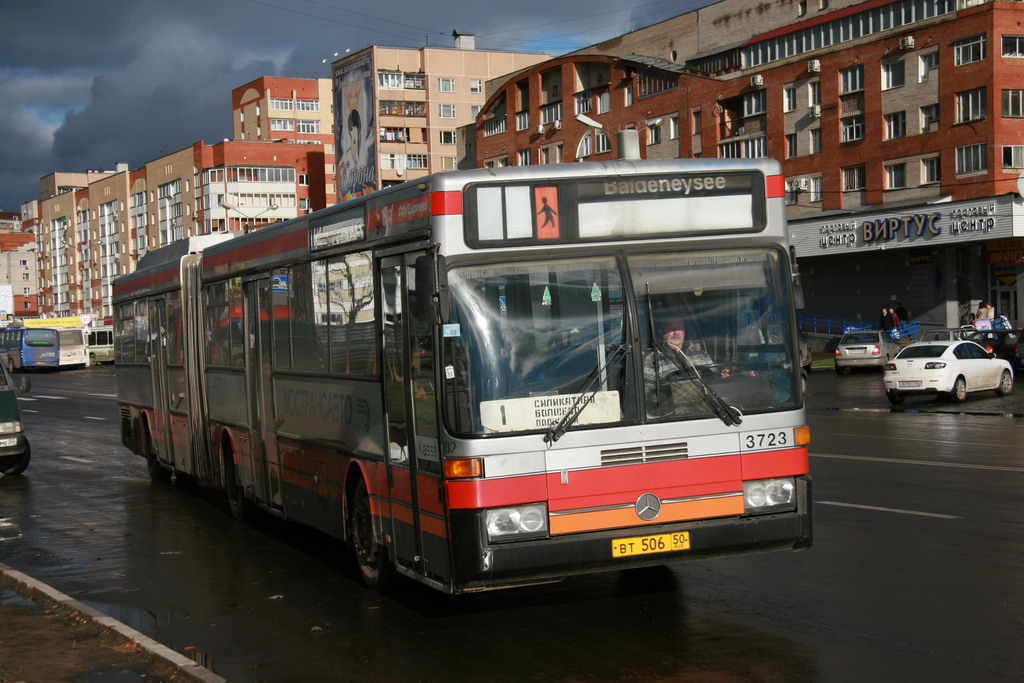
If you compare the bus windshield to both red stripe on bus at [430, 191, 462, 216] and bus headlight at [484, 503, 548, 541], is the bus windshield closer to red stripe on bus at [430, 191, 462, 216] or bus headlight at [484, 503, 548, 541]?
red stripe on bus at [430, 191, 462, 216]

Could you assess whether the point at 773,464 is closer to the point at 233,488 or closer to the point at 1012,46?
the point at 233,488

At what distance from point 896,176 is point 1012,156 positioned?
19.0ft

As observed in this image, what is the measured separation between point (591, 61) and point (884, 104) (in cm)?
2349

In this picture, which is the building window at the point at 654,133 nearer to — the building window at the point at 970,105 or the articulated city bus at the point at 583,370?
the building window at the point at 970,105

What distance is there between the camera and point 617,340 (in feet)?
23.1

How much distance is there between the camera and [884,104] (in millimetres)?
53062

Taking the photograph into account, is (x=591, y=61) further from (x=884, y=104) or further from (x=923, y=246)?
(x=923, y=246)

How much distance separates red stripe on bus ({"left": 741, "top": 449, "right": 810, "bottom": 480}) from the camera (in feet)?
23.7

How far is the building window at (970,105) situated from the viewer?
48.6 metres

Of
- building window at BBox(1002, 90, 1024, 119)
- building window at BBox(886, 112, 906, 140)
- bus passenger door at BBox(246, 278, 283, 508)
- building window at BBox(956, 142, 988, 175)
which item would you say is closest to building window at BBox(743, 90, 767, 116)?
building window at BBox(886, 112, 906, 140)

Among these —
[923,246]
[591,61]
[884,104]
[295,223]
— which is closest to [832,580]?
[295,223]

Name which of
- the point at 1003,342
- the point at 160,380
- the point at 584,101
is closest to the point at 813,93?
the point at 584,101

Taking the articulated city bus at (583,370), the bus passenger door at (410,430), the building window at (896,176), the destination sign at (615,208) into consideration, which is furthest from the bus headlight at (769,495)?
the building window at (896,176)

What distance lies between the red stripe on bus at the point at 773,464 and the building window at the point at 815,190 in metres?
51.8
